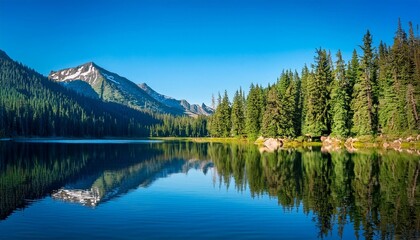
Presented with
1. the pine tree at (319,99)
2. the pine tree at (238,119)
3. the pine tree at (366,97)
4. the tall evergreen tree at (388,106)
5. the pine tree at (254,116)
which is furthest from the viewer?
the pine tree at (238,119)

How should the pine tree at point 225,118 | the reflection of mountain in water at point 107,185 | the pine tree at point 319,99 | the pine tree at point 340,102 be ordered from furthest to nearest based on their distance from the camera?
the pine tree at point 225,118
the pine tree at point 319,99
the pine tree at point 340,102
the reflection of mountain in water at point 107,185

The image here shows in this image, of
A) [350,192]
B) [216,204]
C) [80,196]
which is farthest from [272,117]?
[80,196]

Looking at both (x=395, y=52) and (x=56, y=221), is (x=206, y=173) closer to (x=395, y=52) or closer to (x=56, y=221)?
(x=56, y=221)

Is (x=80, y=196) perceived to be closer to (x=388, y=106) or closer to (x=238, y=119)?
(x=388, y=106)

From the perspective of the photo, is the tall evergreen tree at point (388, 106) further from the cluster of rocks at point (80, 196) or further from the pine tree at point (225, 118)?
the pine tree at point (225, 118)

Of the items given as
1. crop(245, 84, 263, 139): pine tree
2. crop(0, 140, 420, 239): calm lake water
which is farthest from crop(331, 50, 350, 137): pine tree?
crop(0, 140, 420, 239): calm lake water

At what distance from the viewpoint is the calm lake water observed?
17.5 m

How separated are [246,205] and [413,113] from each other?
64.1 metres

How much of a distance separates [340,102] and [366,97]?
576 cm

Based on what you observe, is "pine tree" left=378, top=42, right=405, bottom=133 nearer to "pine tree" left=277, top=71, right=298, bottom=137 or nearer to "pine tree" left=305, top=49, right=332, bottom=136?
"pine tree" left=305, top=49, right=332, bottom=136

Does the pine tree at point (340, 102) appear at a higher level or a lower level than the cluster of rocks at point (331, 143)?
higher

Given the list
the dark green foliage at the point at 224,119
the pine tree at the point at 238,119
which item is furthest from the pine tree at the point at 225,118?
the pine tree at the point at 238,119

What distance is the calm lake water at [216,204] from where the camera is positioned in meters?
17.5

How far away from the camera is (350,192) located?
27.4 metres
